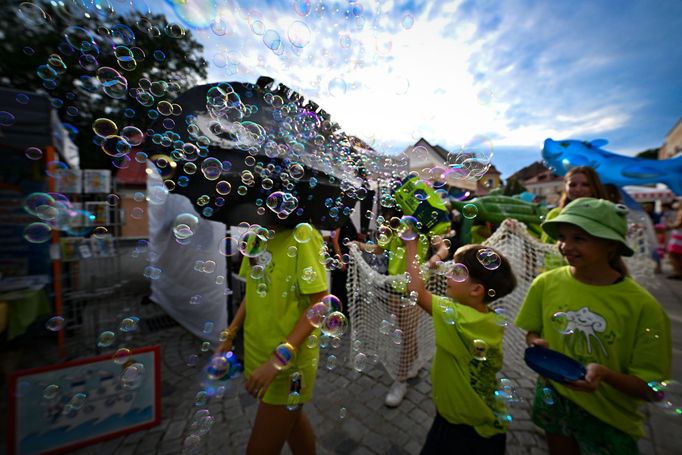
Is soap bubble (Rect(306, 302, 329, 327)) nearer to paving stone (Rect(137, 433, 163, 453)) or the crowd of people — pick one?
the crowd of people

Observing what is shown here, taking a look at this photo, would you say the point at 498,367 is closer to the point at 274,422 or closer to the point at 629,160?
the point at 274,422

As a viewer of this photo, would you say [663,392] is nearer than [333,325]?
Yes

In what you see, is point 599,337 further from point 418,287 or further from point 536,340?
point 418,287

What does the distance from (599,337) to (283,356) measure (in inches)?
70.8

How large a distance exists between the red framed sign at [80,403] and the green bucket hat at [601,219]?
10.4 ft

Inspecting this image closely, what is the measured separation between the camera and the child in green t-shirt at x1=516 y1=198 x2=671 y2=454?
152cm

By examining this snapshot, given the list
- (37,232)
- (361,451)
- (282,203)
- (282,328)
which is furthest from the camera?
(361,451)

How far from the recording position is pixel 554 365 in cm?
163

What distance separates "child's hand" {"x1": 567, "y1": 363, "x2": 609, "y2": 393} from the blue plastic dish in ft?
0.09

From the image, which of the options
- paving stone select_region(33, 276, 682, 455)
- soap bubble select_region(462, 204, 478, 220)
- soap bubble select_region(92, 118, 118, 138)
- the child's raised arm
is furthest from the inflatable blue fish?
soap bubble select_region(92, 118, 118, 138)

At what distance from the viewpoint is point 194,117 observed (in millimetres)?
2434

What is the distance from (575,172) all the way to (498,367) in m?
2.13

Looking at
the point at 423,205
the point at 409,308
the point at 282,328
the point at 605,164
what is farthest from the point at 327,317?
the point at 605,164

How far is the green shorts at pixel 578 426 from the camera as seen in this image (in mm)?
1570
